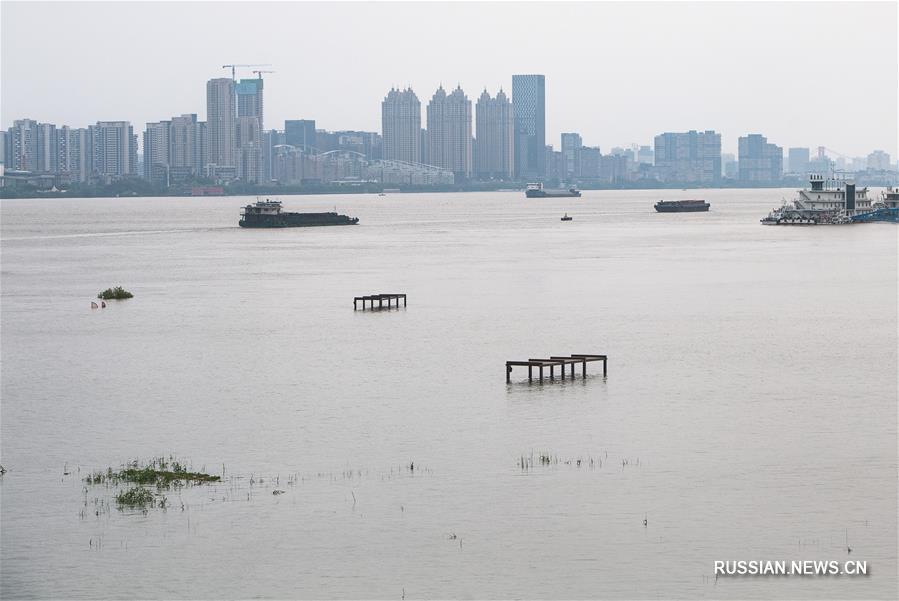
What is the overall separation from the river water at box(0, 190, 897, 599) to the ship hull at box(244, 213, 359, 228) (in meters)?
87.6

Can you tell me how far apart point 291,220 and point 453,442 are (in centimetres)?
13586

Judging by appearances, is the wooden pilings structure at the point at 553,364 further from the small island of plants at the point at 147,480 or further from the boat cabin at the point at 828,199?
the boat cabin at the point at 828,199

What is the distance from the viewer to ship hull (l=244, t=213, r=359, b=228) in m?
163

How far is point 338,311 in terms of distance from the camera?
65688mm

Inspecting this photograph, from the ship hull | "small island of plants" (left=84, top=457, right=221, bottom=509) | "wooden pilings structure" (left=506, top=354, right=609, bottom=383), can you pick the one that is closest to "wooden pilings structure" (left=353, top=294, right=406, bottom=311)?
"wooden pilings structure" (left=506, top=354, right=609, bottom=383)

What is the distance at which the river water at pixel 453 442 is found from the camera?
24781 mm

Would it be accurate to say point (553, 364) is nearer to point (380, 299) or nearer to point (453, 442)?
point (453, 442)

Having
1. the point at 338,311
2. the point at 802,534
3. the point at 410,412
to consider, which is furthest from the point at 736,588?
the point at 338,311

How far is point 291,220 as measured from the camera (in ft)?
551

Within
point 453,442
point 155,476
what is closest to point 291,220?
point 453,442

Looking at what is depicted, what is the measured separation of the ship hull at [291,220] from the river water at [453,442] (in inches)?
3450

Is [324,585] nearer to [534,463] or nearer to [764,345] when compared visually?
[534,463]

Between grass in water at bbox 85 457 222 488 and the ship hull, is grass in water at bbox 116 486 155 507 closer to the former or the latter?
grass in water at bbox 85 457 222 488

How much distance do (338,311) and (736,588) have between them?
43766 millimetres
